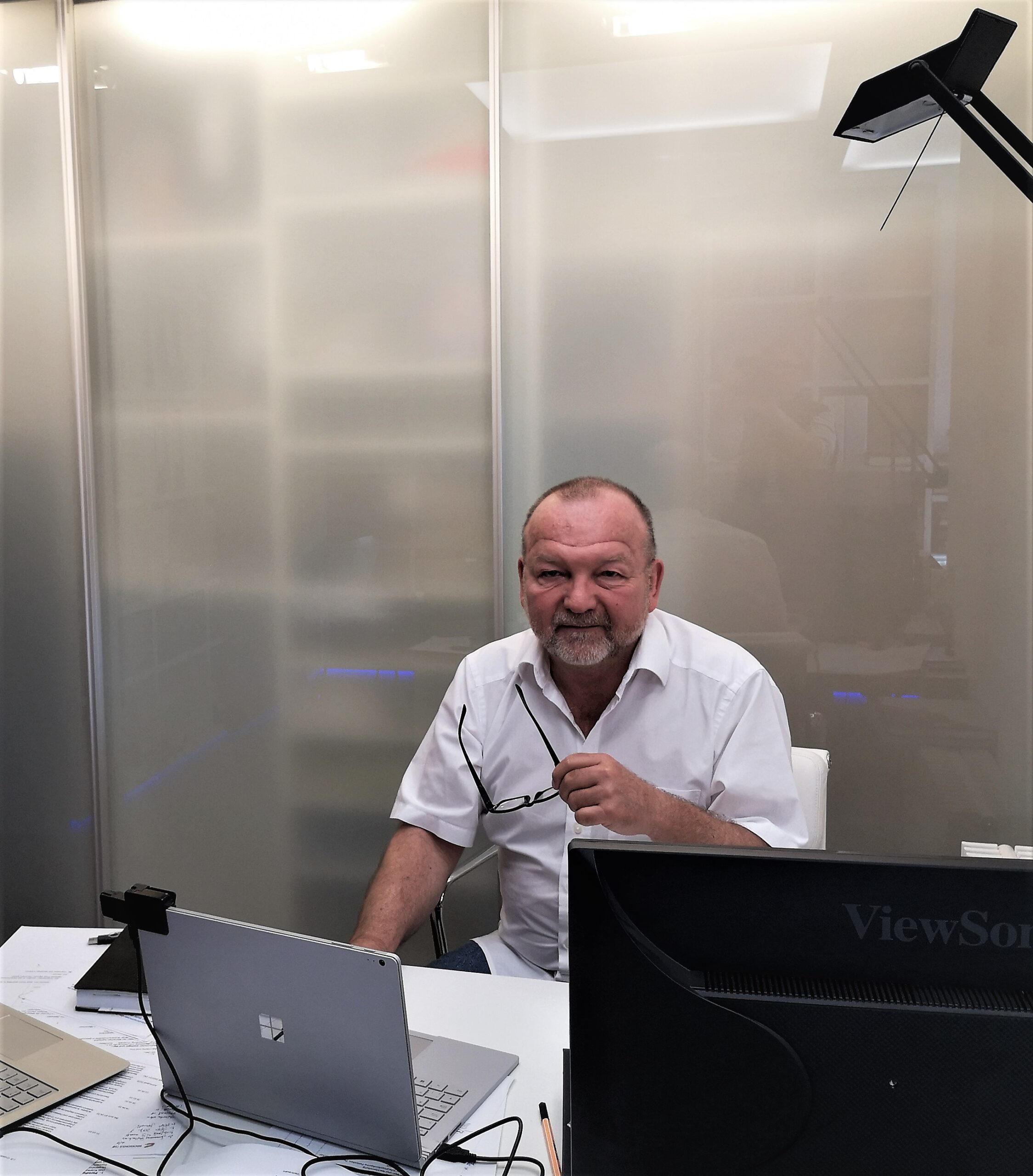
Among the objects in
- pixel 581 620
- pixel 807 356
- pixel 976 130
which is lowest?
pixel 581 620

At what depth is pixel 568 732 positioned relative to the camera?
200cm

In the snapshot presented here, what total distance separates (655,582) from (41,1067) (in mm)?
1364

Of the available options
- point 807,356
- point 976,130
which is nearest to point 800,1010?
point 976,130

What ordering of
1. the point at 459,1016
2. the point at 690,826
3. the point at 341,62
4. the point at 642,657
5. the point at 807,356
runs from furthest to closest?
the point at 341,62 → the point at 807,356 → the point at 642,657 → the point at 690,826 → the point at 459,1016

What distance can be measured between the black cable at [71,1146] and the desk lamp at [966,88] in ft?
4.63

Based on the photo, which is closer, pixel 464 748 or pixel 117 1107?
pixel 117 1107

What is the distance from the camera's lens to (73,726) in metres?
3.15

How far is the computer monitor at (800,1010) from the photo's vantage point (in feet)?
2.40

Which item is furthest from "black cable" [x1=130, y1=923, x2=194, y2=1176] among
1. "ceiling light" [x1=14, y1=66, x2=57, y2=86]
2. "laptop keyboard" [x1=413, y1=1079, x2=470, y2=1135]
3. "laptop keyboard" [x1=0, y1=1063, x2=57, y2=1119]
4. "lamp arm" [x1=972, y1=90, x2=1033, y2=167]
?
"ceiling light" [x1=14, y1=66, x2=57, y2=86]

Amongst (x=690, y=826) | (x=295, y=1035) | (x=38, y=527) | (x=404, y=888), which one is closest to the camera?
(x=295, y=1035)

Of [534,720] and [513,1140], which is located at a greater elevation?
[534,720]

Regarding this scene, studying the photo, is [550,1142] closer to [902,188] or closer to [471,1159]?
[471,1159]

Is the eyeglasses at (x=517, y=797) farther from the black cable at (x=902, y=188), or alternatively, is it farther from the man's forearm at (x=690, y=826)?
the black cable at (x=902, y=188)

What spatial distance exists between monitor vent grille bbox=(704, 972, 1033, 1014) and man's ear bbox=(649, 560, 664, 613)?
1310 millimetres
